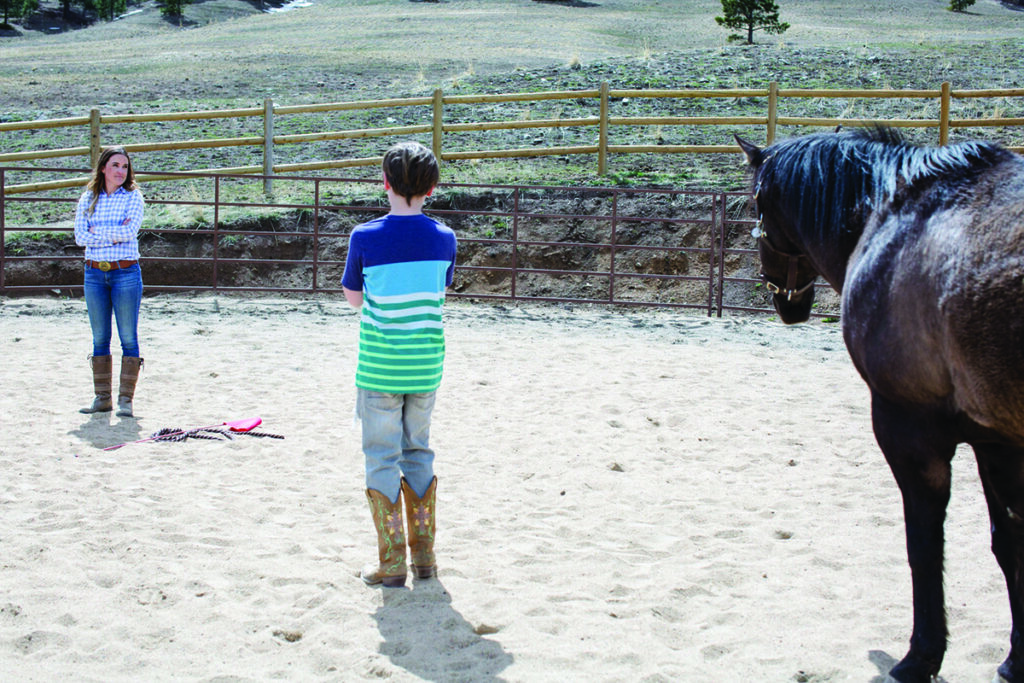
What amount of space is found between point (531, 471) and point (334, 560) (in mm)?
1476

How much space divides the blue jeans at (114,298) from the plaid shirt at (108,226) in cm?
12

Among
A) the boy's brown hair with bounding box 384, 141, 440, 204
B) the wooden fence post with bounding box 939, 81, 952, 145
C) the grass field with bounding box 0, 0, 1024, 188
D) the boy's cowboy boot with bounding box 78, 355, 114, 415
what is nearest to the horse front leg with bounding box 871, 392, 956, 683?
the boy's brown hair with bounding box 384, 141, 440, 204

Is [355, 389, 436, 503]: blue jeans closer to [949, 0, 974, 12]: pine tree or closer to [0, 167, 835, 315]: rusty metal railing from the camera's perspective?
[0, 167, 835, 315]: rusty metal railing

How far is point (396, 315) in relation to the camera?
302cm

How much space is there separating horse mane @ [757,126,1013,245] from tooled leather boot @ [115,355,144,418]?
4118 mm

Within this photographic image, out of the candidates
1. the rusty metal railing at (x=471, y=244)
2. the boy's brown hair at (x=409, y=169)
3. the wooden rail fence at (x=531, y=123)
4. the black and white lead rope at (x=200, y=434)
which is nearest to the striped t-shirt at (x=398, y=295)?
the boy's brown hair at (x=409, y=169)

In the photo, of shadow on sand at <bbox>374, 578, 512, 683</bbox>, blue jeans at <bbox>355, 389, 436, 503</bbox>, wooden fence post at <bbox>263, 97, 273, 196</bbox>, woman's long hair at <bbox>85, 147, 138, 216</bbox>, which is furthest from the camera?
wooden fence post at <bbox>263, 97, 273, 196</bbox>

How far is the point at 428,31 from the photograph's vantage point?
36.0m

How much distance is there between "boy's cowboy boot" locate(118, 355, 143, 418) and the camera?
18.3 ft

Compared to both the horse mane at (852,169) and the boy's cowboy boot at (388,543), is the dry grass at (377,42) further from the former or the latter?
the horse mane at (852,169)

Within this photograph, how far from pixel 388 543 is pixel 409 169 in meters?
1.31

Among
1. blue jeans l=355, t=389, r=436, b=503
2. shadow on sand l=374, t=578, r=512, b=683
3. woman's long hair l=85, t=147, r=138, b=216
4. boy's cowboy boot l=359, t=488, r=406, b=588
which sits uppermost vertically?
woman's long hair l=85, t=147, r=138, b=216

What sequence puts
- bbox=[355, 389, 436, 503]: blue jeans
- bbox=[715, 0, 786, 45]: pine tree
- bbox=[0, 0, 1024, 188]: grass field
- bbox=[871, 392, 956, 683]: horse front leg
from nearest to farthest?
bbox=[871, 392, 956, 683]: horse front leg → bbox=[355, 389, 436, 503]: blue jeans → bbox=[0, 0, 1024, 188]: grass field → bbox=[715, 0, 786, 45]: pine tree

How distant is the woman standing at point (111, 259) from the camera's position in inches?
208
